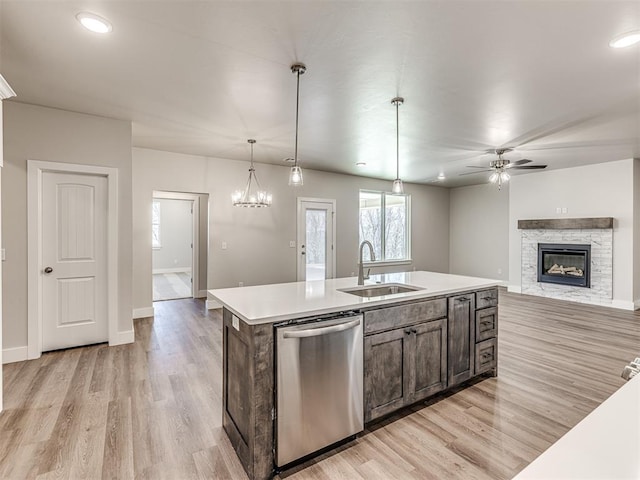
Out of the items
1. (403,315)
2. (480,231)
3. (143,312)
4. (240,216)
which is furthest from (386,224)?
(403,315)

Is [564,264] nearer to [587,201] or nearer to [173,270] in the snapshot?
[587,201]

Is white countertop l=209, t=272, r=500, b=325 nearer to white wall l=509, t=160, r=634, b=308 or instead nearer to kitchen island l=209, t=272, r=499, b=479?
kitchen island l=209, t=272, r=499, b=479

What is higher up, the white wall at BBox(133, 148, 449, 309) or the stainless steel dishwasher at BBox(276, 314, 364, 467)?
the white wall at BBox(133, 148, 449, 309)

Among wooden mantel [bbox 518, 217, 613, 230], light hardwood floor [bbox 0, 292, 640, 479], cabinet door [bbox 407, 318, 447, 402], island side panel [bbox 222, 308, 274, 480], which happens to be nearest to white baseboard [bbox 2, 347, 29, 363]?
light hardwood floor [bbox 0, 292, 640, 479]

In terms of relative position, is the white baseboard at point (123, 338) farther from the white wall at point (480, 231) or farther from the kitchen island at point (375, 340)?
the white wall at point (480, 231)

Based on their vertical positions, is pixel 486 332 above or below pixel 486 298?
below

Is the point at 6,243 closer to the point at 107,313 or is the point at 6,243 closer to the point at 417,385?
the point at 107,313

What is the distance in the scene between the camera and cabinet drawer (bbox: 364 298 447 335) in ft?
7.27

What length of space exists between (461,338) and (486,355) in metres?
0.47

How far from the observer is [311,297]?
90.8 inches

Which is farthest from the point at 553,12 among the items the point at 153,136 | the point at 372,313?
the point at 153,136

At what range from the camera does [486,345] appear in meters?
3.00

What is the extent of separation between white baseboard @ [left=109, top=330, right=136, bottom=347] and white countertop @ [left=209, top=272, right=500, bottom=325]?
7.34 feet

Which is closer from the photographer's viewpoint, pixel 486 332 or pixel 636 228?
pixel 486 332
